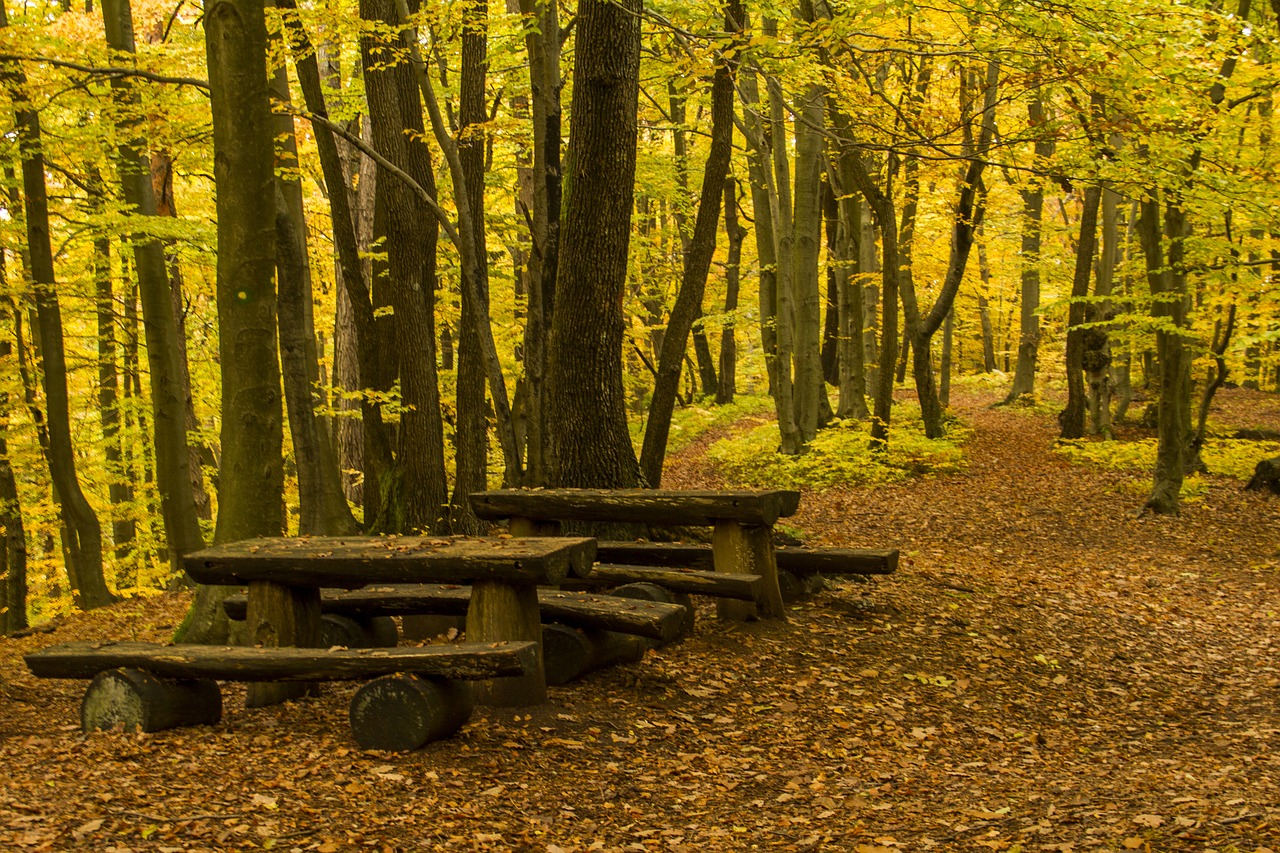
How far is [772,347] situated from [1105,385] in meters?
6.97

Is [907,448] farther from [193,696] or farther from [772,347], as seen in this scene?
[193,696]

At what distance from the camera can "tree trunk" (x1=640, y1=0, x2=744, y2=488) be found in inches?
395

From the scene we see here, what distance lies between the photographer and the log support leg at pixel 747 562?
695cm

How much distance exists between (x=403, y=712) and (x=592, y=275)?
13.3ft

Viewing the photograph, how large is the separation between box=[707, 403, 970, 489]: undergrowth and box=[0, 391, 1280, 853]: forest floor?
20.8 ft

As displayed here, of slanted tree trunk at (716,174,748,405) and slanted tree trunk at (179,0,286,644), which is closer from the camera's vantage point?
slanted tree trunk at (179,0,286,644)

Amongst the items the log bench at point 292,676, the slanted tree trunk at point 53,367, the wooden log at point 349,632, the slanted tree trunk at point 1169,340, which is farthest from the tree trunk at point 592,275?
the slanted tree trunk at point 1169,340

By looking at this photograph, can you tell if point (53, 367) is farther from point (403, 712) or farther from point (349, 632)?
point (403, 712)

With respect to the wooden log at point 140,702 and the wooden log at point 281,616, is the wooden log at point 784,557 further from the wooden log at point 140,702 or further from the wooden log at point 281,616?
the wooden log at point 140,702

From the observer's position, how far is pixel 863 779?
5.04 meters

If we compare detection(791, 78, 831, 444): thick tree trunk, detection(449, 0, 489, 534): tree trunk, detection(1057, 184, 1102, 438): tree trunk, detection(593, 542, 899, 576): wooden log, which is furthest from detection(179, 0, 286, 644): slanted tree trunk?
detection(1057, 184, 1102, 438): tree trunk

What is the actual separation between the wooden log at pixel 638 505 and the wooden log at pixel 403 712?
2.07m

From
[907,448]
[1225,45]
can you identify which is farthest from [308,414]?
[907,448]

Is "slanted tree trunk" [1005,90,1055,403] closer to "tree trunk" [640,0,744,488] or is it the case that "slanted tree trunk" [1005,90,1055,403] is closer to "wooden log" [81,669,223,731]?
"tree trunk" [640,0,744,488]
